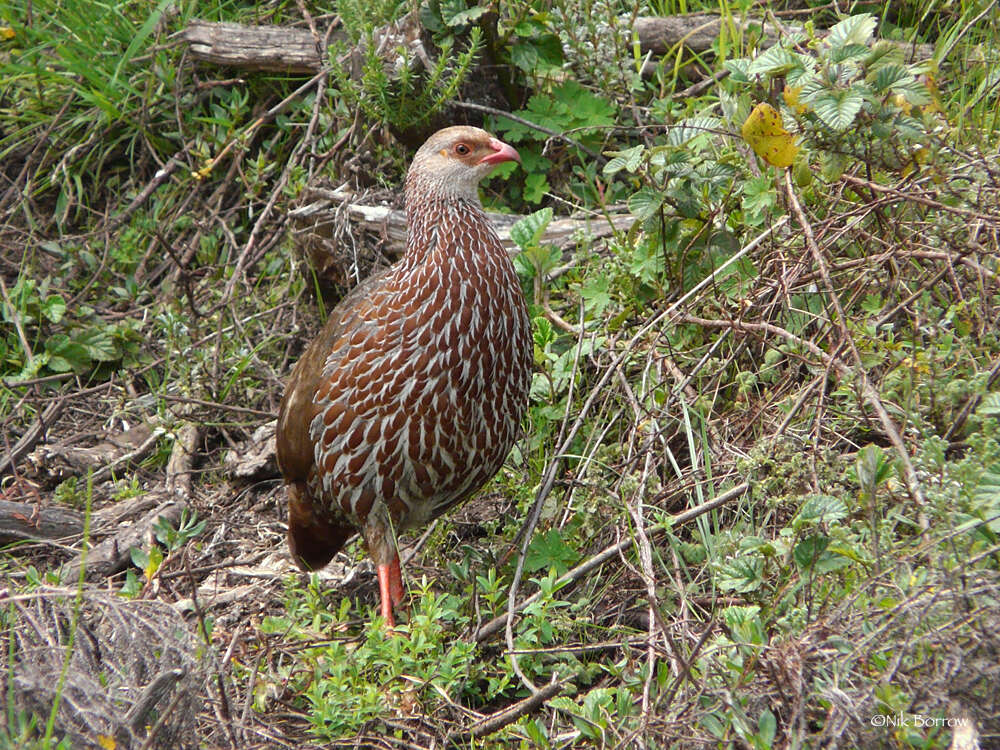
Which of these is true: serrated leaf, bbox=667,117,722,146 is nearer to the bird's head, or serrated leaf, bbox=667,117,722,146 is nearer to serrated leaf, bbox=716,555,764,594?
the bird's head

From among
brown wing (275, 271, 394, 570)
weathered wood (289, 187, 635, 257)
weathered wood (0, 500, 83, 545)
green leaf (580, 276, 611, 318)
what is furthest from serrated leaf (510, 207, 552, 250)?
weathered wood (0, 500, 83, 545)

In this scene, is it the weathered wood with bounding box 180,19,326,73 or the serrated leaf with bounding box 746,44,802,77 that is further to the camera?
the weathered wood with bounding box 180,19,326,73

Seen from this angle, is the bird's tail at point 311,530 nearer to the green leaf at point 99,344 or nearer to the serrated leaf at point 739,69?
the green leaf at point 99,344

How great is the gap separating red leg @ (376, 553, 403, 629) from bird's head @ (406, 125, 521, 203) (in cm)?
143

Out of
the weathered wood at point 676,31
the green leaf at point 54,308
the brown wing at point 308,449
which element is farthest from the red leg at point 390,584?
the weathered wood at point 676,31

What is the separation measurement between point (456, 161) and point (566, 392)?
1106 millimetres

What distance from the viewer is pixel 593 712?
118 inches

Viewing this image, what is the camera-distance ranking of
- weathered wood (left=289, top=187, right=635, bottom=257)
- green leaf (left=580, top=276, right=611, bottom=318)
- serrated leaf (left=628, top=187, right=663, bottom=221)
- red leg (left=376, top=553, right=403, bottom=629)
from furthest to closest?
weathered wood (left=289, top=187, right=635, bottom=257) → green leaf (left=580, top=276, right=611, bottom=318) → serrated leaf (left=628, top=187, right=663, bottom=221) → red leg (left=376, top=553, right=403, bottom=629)

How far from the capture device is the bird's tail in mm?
4305

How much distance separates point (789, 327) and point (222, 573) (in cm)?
259

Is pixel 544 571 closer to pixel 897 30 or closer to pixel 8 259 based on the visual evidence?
pixel 897 30

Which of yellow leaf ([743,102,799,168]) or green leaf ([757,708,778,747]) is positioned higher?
yellow leaf ([743,102,799,168])

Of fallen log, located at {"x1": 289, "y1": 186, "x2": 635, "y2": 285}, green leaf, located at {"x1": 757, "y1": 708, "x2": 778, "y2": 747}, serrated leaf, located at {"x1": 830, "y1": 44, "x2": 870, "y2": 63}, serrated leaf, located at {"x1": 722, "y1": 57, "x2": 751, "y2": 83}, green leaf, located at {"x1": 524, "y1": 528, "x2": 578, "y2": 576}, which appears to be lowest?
green leaf, located at {"x1": 524, "y1": 528, "x2": 578, "y2": 576}

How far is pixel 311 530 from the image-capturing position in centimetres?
444
